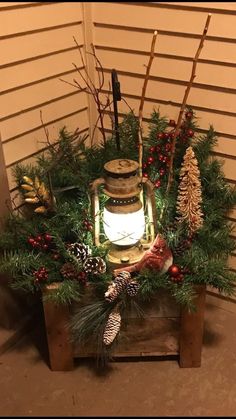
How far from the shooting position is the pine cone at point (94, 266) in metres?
1.46

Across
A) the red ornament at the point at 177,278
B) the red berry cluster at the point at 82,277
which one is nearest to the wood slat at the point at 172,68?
the red ornament at the point at 177,278

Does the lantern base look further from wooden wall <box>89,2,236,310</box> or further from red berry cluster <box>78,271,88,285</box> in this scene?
wooden wall <box>89,2,236,310</box>

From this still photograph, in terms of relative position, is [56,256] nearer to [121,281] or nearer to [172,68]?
[121,281]

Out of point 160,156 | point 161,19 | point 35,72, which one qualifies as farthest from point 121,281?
point 161,19

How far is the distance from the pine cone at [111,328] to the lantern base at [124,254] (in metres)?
0.16

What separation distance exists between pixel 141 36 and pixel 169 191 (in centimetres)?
54

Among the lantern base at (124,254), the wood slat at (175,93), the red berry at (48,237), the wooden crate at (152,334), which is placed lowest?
the wooden crate at (152,334)

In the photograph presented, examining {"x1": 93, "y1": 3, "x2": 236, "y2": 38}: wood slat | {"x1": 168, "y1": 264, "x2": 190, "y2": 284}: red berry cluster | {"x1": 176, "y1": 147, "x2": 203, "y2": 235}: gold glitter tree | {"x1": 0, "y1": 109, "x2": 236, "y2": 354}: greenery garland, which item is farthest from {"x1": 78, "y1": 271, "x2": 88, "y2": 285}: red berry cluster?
{"x1": 93, "y1": 3, "x2": 236, "y2": 38}: wood slat

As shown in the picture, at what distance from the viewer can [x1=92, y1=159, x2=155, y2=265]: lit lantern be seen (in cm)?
142

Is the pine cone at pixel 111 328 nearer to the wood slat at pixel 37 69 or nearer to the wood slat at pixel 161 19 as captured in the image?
the wood slat at pixel 37 69

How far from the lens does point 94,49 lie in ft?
5.88

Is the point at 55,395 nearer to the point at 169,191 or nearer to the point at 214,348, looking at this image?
the point at 214,348

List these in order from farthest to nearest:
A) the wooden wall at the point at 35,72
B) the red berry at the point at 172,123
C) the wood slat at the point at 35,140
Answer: the red berry at the point at 172,123 < the wood slat at the point at 35,140 < the wooden wall at the point at 35,72

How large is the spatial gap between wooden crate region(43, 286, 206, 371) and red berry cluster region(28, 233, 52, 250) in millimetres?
154
